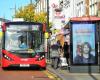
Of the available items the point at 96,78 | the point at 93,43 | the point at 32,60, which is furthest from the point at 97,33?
the point at 32,60

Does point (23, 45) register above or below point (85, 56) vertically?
above

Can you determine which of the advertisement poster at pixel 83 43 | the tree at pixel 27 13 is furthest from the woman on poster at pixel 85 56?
the tree at pixel 27 13

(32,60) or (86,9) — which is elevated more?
(86,9)

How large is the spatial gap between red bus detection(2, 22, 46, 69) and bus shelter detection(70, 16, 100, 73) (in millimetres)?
4654

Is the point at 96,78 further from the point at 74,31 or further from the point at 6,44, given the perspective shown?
the point at 6,44

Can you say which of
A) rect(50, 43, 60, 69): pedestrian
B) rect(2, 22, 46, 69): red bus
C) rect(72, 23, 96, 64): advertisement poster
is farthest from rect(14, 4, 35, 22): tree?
rect(72, 23, 96, 64): advertisement poster

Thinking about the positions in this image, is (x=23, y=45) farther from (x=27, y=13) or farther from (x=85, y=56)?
(x=27, y=13)

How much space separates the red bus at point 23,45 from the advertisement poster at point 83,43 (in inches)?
184

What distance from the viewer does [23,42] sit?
1126 inches

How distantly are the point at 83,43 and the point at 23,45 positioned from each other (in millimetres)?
5609

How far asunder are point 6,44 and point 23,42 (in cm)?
108

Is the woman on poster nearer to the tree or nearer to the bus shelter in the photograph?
the bus shelter

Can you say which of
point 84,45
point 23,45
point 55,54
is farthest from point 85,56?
point 23,45

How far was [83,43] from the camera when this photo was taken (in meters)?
24.1
